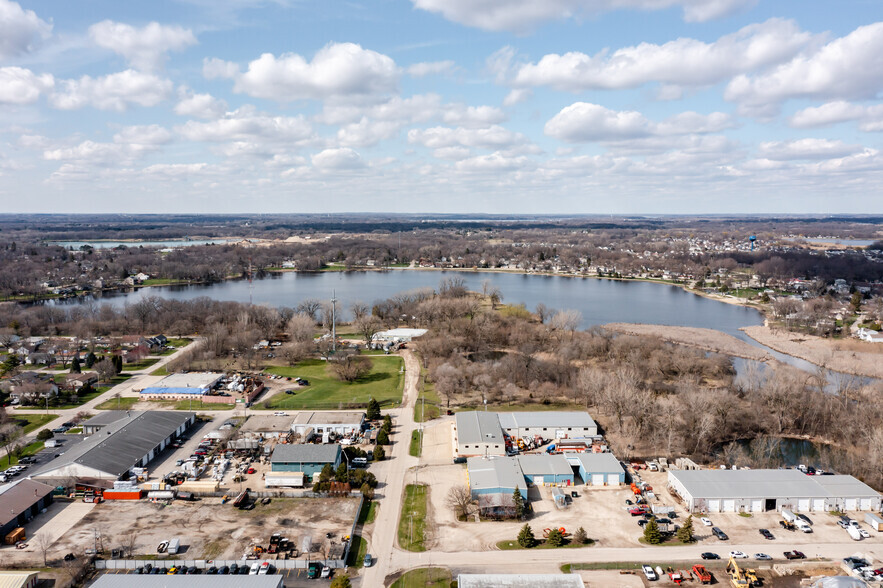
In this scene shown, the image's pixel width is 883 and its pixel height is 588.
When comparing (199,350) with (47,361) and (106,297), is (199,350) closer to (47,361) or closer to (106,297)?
(47,361)

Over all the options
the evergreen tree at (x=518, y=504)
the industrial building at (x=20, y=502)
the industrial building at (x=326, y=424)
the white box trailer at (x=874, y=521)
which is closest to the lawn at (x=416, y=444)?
the industrial building at (x=326, y=424)

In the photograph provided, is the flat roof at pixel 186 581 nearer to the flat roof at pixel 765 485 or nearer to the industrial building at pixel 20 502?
the industrial building at pixel 20 502

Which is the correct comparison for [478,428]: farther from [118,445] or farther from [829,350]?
[829,350]

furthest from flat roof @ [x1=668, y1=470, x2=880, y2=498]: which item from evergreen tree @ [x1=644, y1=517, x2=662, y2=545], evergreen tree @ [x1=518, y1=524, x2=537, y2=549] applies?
evergreen tree @ [x1=518, y1=524, x2=537, y2=549]

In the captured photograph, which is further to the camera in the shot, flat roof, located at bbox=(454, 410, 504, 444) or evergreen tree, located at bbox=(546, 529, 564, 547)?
flat roof, located at bbox=(454, 410, 504, 444)

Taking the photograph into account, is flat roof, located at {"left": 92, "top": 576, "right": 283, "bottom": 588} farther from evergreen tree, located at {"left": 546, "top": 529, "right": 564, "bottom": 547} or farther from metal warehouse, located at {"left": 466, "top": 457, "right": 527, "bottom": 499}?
evergreen tree, located at {"left": 546, "top": 529, "right": 564, "bottom": 547}

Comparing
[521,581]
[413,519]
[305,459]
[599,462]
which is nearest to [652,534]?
[599,462]
